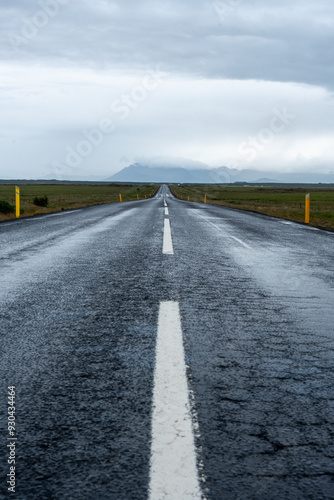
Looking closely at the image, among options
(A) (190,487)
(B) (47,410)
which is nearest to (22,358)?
(B) (47,410)

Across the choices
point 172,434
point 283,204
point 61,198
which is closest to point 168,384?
point 172,434

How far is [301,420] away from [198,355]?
1.04 m

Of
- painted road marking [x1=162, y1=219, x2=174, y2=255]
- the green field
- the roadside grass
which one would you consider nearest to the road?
painted road marking [x1=162, y1=219, x2=174, y2=255]

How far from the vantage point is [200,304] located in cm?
489

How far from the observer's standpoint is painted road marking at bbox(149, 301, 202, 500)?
1.82 meters

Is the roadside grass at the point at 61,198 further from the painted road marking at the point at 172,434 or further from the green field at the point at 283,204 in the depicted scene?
the painted road marking at the point at 172,434

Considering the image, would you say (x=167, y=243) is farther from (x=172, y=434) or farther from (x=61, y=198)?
(x=61, y=198)

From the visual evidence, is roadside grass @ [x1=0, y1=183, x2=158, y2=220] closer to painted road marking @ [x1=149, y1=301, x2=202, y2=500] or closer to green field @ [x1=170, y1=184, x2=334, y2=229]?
green field @ [x1=170, y1=184, x2=334, y2=229]

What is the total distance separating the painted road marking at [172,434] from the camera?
5.97 feet

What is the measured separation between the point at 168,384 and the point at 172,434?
579mm

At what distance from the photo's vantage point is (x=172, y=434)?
2.21 metres

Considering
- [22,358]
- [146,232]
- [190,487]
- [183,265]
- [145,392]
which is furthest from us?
[146,232]

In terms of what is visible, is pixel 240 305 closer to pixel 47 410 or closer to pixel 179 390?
pixel 179 390

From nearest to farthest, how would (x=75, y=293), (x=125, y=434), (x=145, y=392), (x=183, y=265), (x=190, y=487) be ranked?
(x=190, y=487), (x=125, y=434), (x=145, y=392), (x=75, y=293), (x=183, y=265)
